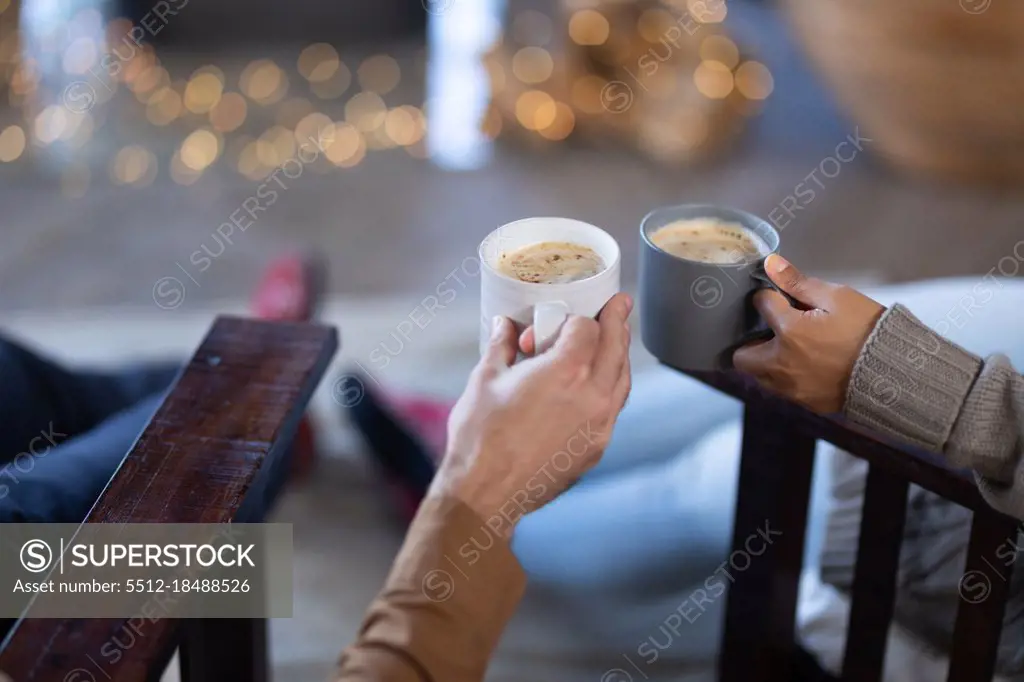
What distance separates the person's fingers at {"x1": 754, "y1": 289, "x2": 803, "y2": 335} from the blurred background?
0.99 meters

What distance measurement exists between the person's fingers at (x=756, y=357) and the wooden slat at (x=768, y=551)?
0.07 m

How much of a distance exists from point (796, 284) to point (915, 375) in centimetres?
10

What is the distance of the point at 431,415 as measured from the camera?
4.97 ft

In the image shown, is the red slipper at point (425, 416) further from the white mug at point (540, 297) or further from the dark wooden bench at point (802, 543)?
the white mug at point (540, 297)

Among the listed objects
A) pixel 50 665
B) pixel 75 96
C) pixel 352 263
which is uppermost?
pixel 50 665

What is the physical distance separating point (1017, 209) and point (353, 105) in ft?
4.68

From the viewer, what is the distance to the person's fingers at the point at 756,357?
32.0 inches

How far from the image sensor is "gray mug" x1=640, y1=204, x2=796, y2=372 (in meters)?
0.80

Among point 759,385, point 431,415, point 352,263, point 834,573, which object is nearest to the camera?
point 759,385

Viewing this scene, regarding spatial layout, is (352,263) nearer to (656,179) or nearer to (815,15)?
(656,179)

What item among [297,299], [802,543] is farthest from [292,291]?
[802,543]

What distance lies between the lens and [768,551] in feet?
3.13

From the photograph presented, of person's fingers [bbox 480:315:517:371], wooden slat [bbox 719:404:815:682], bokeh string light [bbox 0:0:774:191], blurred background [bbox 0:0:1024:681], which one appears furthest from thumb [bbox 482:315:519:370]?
bokeh string light [bbox 0:0:774:191]

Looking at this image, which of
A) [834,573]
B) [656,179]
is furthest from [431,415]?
[656,179]
